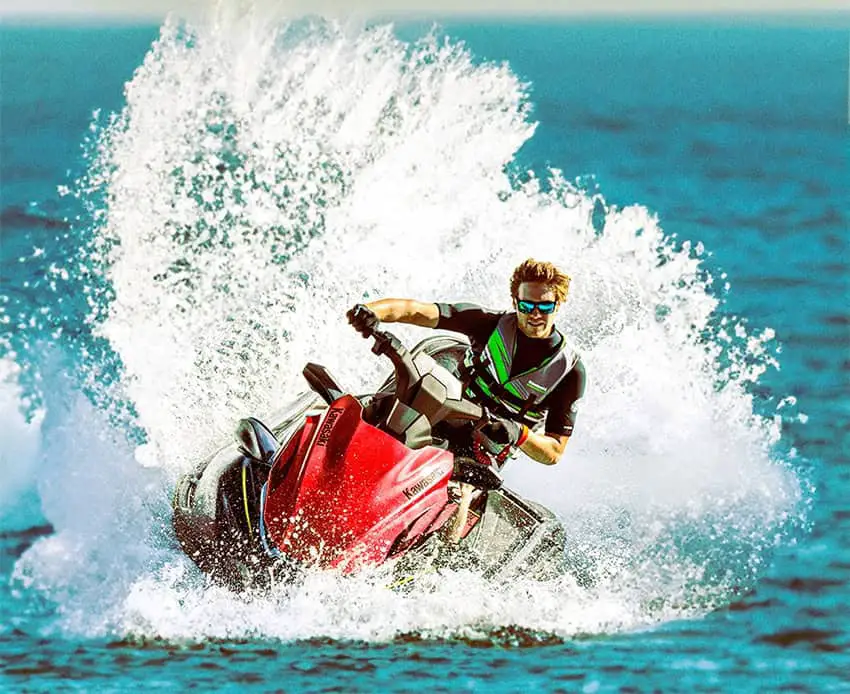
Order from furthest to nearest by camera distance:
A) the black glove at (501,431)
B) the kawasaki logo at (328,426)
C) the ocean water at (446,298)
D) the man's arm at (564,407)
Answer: the ocean water at (446,298) → the man's arm at (564,407) → the kawasaki logo at (328,426) → the black glove at (501,431)

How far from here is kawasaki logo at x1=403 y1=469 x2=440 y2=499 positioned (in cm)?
445

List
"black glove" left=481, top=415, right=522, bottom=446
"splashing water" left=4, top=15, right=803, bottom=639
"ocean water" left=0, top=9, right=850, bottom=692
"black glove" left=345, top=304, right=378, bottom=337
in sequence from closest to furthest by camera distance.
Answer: "black glove" left=345, top=304, right=378, bottom=337
"black glove" left=481, top=415, right=522, bottom=446
"ocean water" left=0, top=9, right=850, bottom=692
"splashing water" left=4, top=15, right=803, bottom=639

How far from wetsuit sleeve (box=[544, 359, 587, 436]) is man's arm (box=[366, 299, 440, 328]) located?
536 millimetres

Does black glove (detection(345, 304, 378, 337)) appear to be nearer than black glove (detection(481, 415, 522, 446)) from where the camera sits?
Yes

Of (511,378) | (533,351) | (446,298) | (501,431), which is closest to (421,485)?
(501,431)

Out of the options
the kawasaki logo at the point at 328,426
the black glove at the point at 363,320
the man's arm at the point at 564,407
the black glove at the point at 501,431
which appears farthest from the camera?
the man's arm at the point at 564,407

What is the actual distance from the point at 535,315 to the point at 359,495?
943 mm

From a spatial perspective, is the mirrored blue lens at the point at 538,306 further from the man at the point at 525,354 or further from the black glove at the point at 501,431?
the black glove at the point at 501,431

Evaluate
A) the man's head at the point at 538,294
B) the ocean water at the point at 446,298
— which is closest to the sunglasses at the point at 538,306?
the man's head at the point at 538,294

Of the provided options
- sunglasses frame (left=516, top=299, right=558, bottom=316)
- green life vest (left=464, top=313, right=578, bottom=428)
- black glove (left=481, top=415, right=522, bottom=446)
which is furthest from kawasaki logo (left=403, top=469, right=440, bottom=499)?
sunglasses frame (left=516, top=299, right=558, bottom=316)

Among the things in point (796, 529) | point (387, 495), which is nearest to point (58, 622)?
point (387, 495)

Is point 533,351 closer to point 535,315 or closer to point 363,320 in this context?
point 535,315

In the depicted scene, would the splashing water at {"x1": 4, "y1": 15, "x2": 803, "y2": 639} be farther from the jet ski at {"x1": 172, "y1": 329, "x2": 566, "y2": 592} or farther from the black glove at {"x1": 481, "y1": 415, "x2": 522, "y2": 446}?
the black glove at {"x1": 481, "y1": 415, "x2": 522, "y2": 446}

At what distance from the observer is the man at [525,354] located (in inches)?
183
